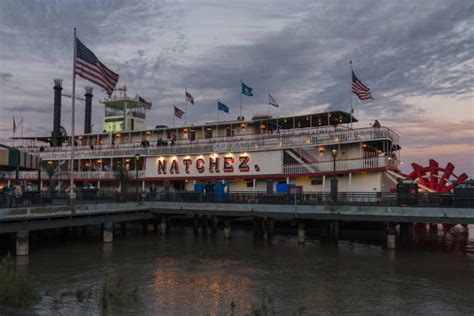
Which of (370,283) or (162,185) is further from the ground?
(162,185)

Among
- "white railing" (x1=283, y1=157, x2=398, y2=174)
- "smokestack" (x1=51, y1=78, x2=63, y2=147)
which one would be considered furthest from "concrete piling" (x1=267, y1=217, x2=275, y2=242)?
"smokestack" (x1=51, y1=78, x2=63, y2=147)

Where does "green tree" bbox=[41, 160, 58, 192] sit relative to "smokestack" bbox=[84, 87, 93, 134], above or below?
below

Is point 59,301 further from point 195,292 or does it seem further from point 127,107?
point 127,107

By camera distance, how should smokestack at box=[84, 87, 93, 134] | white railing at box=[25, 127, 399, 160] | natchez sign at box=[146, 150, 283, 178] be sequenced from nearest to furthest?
white railing at box=[25, 127, 399, 160] → natchez sign at box=[146, 150, 283, 178] → smokestack at box=[84, 87, 93, 134]

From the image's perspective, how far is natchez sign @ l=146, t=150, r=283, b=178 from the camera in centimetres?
3625

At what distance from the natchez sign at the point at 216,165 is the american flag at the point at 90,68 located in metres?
14.5

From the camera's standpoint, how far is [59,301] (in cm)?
1466

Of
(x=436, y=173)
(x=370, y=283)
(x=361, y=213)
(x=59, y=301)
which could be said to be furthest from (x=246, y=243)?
(x=436, y=173)

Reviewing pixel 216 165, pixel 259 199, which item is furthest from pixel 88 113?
pixel 259 199

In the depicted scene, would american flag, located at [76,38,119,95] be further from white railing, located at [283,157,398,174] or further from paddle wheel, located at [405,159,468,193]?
paddle wheel, located at [405,159,468,193]

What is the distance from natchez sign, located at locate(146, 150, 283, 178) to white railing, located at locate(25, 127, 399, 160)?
588 millimetres

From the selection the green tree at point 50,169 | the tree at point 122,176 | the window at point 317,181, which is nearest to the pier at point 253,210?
the window at point 317,181

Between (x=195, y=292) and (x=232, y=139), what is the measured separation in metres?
23.5

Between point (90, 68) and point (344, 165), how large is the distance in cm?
1899
